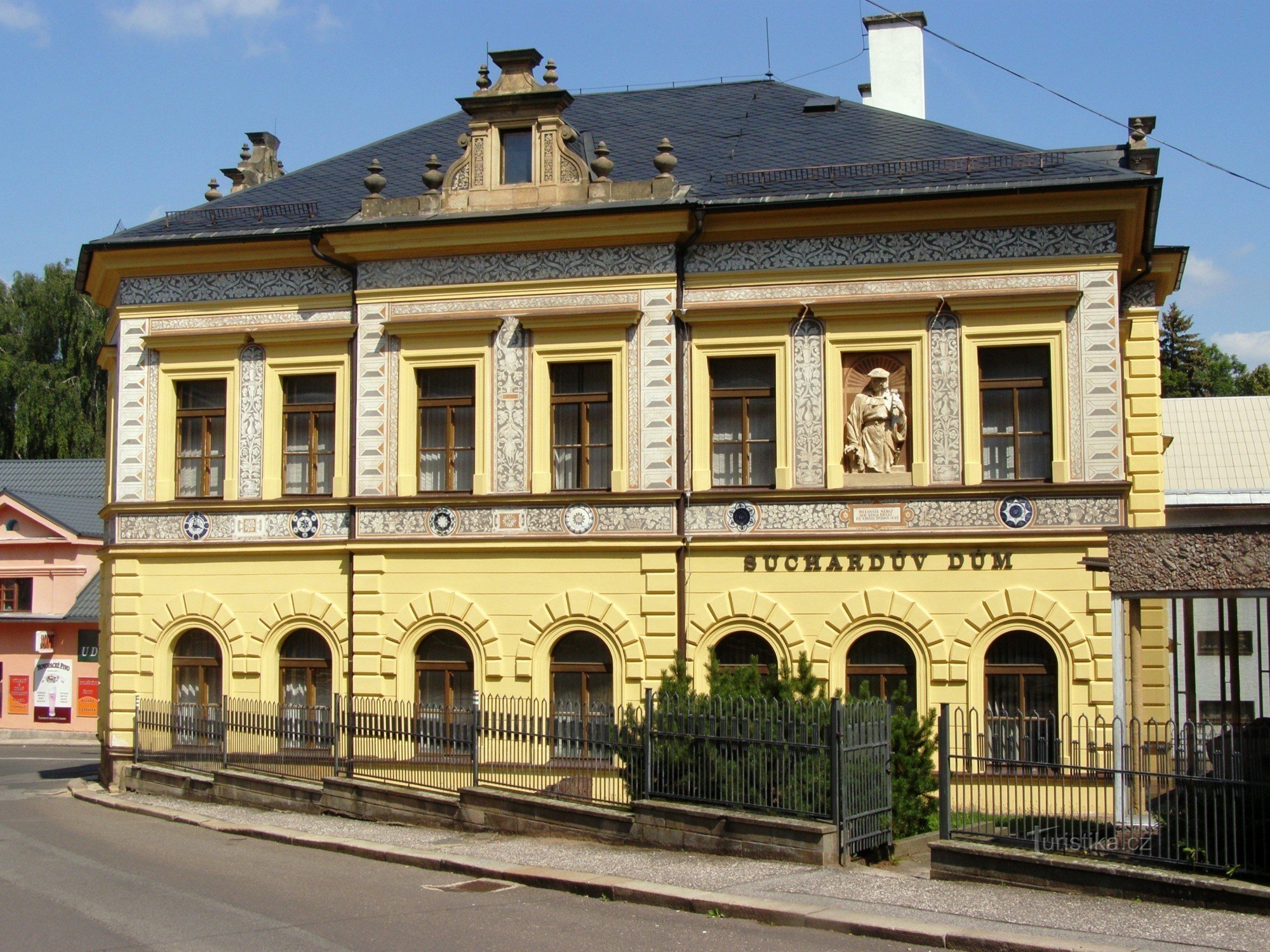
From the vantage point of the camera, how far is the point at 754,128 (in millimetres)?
24406

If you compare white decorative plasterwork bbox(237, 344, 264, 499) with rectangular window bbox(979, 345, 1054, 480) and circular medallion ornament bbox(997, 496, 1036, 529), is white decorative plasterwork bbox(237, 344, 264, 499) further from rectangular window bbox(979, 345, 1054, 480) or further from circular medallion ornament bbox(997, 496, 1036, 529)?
circular medallion ornament bbox(997, 496, 1036, 529)

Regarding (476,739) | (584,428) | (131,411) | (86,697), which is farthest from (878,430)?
(86,697)

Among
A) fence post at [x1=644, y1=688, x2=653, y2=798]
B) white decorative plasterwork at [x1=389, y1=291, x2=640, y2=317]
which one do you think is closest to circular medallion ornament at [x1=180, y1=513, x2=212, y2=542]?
white decorative plasterwork at [x1=389, y1=291, x2=640, y2=317]

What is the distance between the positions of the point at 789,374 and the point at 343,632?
8.08 metres

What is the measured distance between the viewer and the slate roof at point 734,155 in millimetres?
21078

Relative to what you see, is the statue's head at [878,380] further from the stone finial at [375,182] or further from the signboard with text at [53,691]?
the signboard with text at [53,691]

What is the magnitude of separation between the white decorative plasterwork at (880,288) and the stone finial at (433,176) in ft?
14.3

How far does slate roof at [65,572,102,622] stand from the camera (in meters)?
41.6

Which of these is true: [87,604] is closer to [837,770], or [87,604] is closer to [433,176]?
[433,176]

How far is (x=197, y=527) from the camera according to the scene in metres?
23.2

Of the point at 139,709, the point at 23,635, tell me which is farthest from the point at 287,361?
the point at 23,635

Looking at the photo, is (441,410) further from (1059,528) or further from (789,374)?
(1059,528)

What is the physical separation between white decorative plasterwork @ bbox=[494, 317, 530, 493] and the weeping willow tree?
34.7 m

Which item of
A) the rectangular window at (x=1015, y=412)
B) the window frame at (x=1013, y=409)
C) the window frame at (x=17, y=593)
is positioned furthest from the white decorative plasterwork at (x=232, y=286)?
the window frame at (x=17, y=593)
